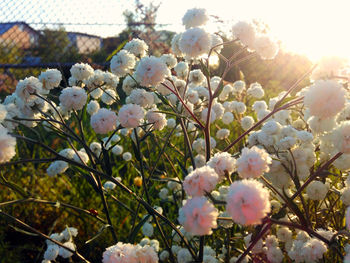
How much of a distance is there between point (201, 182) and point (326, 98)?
1.21 ft

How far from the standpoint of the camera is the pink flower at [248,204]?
69cm

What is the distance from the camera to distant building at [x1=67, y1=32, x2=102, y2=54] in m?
7.10

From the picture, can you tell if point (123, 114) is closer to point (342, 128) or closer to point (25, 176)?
point (342, 128)

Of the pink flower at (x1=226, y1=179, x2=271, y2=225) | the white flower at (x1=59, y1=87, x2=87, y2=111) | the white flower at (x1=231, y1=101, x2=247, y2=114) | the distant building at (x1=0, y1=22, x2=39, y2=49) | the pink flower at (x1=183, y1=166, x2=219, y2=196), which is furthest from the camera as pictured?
the distant building at (x1=0, y1=22, x2=39, y2=49)

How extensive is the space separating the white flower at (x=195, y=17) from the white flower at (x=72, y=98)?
0.48 meters

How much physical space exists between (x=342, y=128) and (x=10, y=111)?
1.12m

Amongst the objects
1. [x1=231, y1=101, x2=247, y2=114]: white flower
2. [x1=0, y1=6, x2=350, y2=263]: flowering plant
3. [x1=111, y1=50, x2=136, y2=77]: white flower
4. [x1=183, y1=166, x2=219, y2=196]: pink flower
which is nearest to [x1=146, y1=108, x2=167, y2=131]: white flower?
[x1=0, y1=6, x2=350, y2=263]: flowering plant

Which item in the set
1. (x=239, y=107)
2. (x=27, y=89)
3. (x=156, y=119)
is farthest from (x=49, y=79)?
(x=239, y=107)

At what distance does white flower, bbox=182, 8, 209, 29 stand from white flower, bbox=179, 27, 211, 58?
245mm

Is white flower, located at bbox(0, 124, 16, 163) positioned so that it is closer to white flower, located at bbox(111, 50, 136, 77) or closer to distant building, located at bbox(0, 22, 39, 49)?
white flower, located at bbox(111, 50, 136, 77)

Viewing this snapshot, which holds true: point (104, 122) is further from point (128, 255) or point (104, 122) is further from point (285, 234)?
point (285, 234)

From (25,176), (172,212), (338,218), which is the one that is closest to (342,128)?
(338,218)

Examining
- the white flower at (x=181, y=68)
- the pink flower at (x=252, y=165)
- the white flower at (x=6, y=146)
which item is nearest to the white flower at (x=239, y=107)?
the white flower at (x=181, y=68)

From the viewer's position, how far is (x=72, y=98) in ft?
4.42
